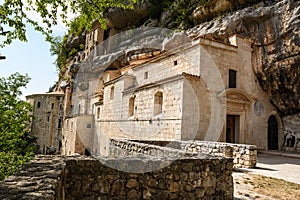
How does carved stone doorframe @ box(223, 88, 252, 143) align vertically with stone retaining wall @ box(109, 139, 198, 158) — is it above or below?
→ above

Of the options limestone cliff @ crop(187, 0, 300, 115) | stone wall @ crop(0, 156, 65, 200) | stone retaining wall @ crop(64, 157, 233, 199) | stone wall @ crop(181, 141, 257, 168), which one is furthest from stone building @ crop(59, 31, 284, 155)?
stone wall @ crop(0, 156, 65, 200)

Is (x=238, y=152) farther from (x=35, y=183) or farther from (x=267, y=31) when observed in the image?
(x=267, y=31)

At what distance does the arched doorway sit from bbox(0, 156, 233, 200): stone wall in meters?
13.3

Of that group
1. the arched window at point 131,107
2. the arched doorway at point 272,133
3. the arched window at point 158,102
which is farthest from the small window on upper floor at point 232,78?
the arched window at point 131,107

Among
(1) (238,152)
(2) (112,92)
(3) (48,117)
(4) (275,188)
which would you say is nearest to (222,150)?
(1) (238,152)

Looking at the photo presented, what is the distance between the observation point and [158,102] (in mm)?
14297

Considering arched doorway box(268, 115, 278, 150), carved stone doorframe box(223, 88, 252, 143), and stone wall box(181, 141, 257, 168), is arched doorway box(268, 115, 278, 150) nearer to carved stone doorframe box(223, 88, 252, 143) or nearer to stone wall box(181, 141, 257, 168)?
carved stone doorframe box(223, 88, 252, 143)

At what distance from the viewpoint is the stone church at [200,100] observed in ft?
40.8

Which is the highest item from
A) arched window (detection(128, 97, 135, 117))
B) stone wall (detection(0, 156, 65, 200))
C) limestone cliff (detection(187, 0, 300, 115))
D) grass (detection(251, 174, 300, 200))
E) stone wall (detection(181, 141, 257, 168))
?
limestone cliff (detection(187, 0, 300, 115))

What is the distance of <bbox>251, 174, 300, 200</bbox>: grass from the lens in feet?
16.3

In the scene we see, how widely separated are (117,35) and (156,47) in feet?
35.1

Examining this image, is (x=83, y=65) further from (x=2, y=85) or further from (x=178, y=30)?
(x=2, y=85)

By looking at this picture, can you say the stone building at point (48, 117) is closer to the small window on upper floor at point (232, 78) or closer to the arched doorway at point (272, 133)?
the small window on upper floor at point (232, 78)

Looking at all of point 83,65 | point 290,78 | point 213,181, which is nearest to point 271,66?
point 290,78
